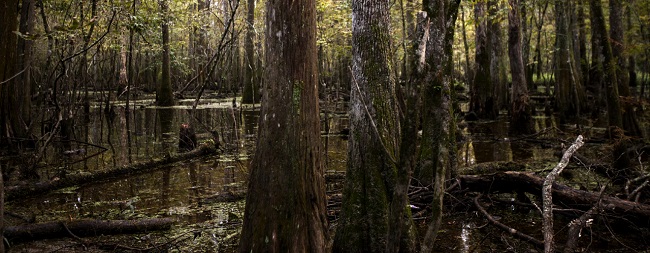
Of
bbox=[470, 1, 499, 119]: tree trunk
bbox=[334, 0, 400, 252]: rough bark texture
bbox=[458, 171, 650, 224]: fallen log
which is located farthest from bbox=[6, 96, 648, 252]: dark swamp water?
bbox=[470, 1, 499, 119]: tree trunk

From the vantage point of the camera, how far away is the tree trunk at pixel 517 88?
42.0 ft

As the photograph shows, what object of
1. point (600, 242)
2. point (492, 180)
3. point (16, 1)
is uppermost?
point (16, 1)

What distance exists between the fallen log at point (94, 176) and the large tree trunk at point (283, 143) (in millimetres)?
4396

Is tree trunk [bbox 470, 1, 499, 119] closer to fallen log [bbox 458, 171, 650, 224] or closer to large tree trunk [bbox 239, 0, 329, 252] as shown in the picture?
fallen log [bbox 458, 171, 650, 224]

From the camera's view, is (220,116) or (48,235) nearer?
(48,235)

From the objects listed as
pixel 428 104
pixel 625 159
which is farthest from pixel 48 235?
pixel 625 159

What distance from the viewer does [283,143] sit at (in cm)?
371

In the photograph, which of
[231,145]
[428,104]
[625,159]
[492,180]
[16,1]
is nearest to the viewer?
[428,104]

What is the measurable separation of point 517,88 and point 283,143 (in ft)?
36.6

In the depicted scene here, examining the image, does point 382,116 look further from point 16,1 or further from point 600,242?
point 16,1

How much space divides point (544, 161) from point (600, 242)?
3720 mm

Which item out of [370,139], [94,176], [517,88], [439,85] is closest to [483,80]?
[517,88]

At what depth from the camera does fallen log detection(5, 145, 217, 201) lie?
21.5 feet

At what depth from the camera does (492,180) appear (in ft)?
19.1
